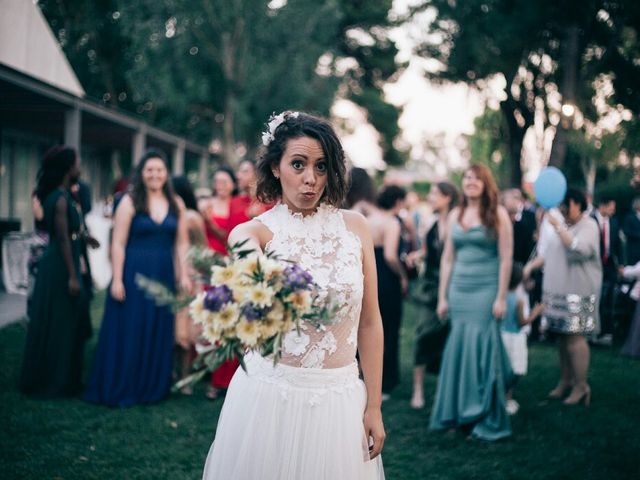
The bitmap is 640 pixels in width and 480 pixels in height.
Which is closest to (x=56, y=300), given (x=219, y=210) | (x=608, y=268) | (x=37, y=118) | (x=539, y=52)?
(x=219, y=210)

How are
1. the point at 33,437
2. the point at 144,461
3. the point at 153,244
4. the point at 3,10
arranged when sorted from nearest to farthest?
the point at 144,461, the point at 33,437, the point at 153,244, the point at 3,10

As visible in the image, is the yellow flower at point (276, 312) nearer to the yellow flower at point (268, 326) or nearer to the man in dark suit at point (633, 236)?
the yellow flower at point (268, 326)

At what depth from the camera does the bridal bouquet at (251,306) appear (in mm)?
1961

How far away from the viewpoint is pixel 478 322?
563 centimetres

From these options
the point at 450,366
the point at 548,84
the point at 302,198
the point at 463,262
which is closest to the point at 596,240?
the point at 463,262

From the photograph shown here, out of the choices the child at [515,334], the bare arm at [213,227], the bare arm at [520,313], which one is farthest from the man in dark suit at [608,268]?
the bare arm at [213,227]

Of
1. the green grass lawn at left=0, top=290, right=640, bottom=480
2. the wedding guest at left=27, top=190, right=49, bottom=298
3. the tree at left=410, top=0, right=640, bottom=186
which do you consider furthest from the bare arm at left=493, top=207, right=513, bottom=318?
the tree at left=410, top=0, right=640, bottom=186

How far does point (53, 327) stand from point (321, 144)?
15.6 feet

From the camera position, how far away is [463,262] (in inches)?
225

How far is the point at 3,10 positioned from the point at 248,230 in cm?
984

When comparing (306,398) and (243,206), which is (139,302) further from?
(306,398)

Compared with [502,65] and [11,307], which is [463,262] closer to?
[11,307]

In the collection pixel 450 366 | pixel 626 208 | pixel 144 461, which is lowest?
pixel 144 461

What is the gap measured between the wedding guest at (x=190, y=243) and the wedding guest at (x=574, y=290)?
145 inches
